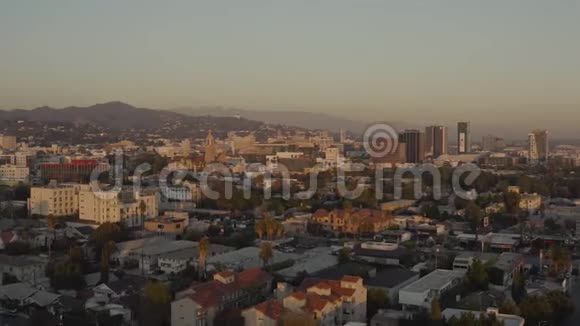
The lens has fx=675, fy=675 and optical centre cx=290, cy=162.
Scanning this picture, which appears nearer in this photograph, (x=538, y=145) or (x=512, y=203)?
(x=512, y=203)

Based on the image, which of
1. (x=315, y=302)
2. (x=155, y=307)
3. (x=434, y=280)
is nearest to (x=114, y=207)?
(x=155, y=307)

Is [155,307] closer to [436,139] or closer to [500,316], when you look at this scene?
Result: [500,316]

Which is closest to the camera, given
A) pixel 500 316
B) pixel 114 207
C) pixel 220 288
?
pixel 500 316

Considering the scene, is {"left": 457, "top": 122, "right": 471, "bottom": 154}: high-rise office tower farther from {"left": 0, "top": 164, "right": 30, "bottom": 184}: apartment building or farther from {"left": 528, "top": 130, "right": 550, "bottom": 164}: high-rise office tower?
{"left": 0, "top": 164, "right": 30, "bottom": 184}: apartment building

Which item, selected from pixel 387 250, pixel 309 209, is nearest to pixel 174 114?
pixel 309 209

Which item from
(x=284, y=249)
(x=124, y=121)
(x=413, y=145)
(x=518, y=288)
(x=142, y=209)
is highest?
(x=124, y=121)

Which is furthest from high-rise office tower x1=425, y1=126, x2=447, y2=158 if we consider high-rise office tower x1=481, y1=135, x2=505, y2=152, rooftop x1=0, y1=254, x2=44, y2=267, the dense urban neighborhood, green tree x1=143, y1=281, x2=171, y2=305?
green tree x1=143, y1=281, x2=171, y2=305
